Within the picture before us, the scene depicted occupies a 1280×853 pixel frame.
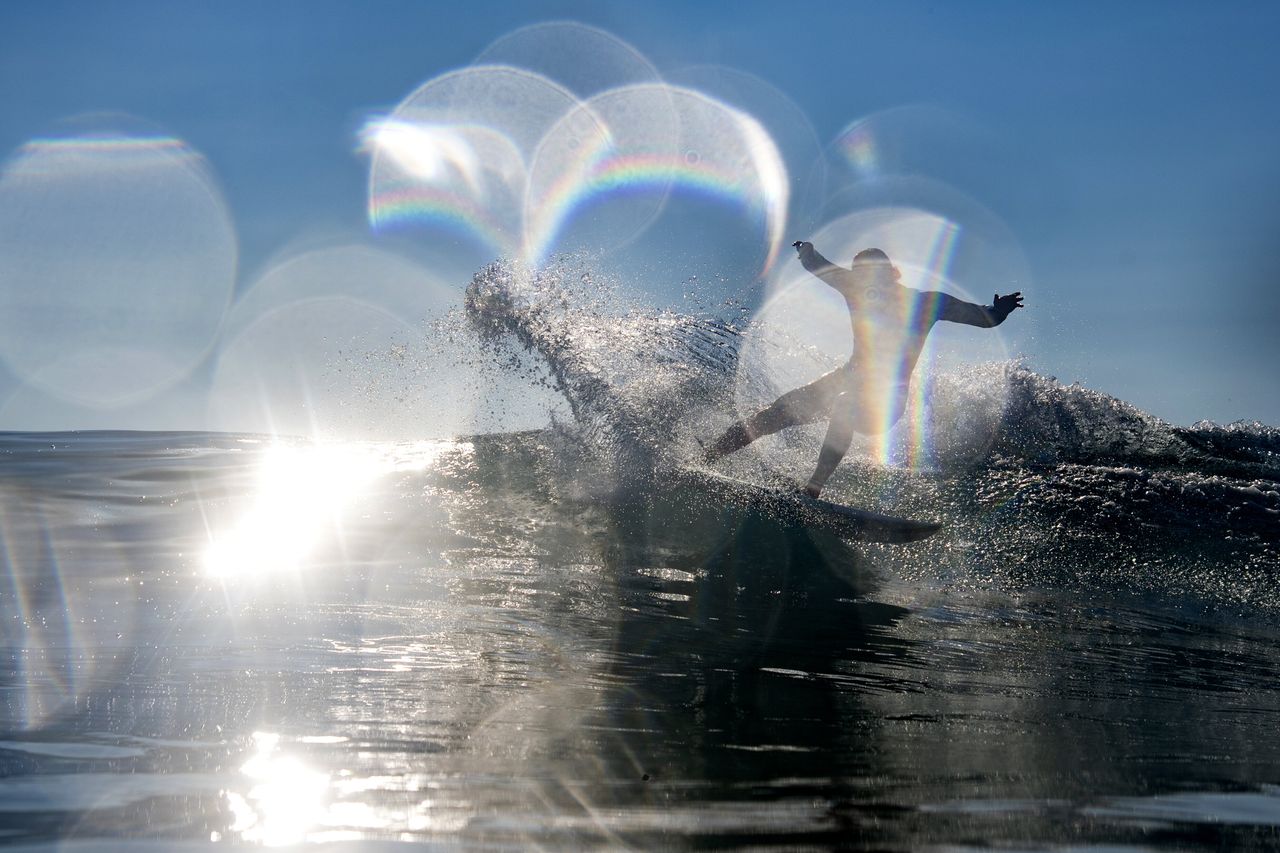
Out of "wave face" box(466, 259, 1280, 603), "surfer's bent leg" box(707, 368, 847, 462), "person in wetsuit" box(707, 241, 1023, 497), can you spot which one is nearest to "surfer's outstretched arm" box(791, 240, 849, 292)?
"person in wetsuit" box(707, 241, 1023, 497)

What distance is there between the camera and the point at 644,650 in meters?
5.40

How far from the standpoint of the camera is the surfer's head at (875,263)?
34.4 ft

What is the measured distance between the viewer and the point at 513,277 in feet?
51.1

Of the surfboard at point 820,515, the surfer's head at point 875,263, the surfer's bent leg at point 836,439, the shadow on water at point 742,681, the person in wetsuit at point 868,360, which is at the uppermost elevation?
the surfer's head at point 875,263

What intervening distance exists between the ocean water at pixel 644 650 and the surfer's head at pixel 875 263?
268cm

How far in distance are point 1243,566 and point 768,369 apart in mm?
7431

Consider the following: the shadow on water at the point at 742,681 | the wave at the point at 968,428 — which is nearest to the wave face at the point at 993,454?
the wave at the point at 968,428

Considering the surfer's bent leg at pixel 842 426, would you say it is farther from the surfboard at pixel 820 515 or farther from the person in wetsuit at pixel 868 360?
the surfboard at pixel 820 515

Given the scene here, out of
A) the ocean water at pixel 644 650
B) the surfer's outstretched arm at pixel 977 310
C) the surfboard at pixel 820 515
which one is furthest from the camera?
the surfer's outstretched arm at pixel 977 310

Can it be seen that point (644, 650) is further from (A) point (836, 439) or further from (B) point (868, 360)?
(B) point (868, 360)

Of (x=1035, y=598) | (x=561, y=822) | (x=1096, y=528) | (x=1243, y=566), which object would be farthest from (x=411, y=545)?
Result: (x=1243, y=566)

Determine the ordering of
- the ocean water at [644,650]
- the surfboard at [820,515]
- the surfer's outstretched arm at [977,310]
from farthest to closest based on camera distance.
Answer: the surfer's outstretched arm at [977,310] → the surfboard at [820,515] → the ocean water at [644,650]

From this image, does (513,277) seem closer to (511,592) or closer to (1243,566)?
(511,592)

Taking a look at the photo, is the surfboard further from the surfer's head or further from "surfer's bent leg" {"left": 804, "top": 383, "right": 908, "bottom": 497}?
the surfer's head
